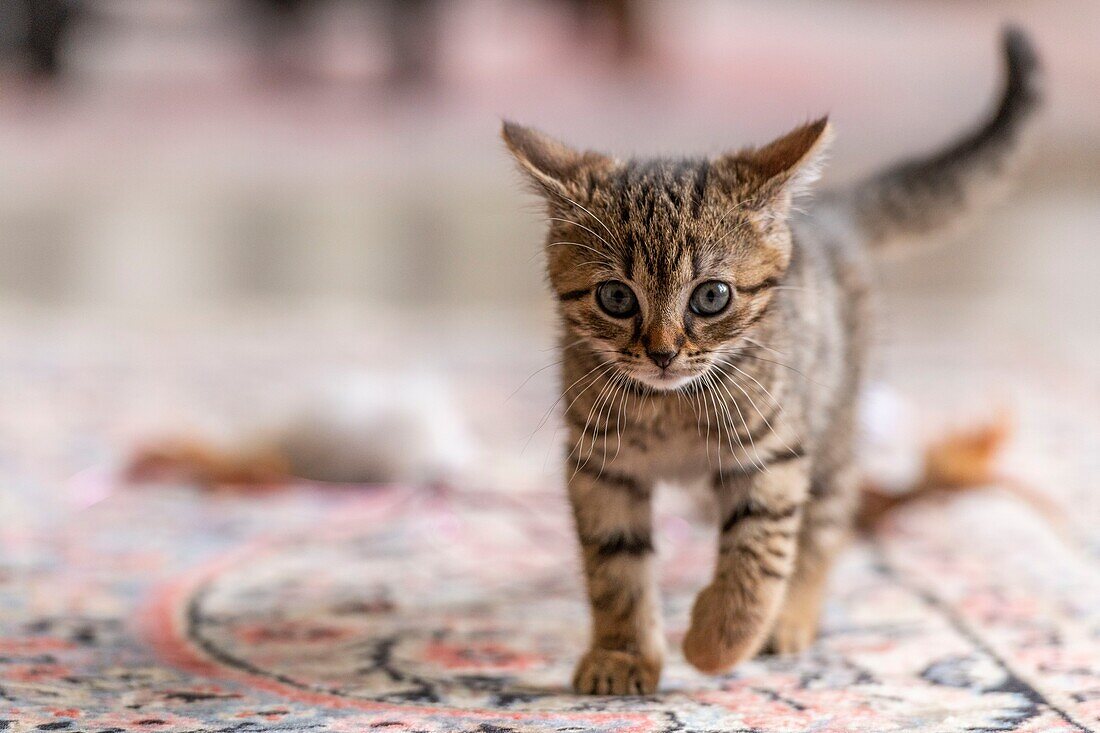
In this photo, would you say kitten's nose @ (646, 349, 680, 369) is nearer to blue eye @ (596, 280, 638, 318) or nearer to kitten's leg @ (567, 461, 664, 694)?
blue eye @ (596, 280, 638, 318)

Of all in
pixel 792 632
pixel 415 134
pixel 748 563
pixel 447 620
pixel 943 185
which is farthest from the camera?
pixel 415 134

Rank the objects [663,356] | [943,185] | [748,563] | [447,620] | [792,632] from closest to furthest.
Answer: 1. [663,356]
2. [748,563]
3. [792,632]
4. [447,620]
5. [943,185]

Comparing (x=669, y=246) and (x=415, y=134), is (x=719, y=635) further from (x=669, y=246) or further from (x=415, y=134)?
(x=415, y=134)

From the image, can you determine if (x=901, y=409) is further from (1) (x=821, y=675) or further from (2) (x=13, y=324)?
(2) (x=13, y=324)

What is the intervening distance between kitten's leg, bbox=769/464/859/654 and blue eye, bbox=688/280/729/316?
422 millimetres

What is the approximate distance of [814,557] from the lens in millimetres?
1801

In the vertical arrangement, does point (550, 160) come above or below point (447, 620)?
above

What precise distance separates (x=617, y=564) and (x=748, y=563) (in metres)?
0.16

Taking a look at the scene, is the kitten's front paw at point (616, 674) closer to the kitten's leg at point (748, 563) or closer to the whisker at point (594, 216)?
the kitten's leg at point (748, 563)

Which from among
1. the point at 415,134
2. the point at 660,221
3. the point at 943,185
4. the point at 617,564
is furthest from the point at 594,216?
the point at 415,134

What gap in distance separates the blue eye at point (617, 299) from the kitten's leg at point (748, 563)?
0.86 feet

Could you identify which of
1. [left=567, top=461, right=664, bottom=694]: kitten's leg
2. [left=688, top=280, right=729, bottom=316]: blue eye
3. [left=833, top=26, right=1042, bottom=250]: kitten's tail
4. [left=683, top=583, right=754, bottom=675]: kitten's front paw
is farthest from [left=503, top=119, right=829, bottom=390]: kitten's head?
[left=833, top=26, right=1042, bottom=250]: kitten's tail

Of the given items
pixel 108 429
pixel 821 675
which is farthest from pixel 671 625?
pixel 108 429

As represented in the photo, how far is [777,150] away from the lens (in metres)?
1.55
